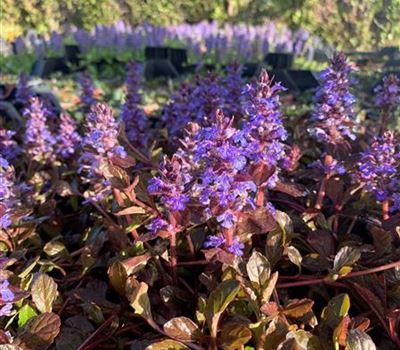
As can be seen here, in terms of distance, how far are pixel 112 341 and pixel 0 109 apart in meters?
2.19

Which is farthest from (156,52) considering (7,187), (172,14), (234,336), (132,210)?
(234,336)

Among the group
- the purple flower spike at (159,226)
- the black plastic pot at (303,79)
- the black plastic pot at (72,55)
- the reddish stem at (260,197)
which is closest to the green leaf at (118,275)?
the purple flower spike at (159,226)

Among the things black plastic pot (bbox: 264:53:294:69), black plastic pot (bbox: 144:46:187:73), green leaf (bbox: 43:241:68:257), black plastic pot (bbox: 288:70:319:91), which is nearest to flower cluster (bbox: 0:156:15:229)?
green leaf (bbox: 43:241:68:257)

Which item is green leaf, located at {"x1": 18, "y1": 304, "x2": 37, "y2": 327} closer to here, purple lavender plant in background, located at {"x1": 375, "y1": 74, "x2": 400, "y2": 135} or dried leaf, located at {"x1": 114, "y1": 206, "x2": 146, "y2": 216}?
dried leaf, located at {"x1": 114, "y1": 206, "x2": 146, "y2": 216}

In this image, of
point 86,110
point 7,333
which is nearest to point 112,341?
point 7,333

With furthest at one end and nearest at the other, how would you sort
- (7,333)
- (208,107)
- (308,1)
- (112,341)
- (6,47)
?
1. (308,1)
2. (6,47)
3. (208,107)
4. (112,341)
5. (7,333)

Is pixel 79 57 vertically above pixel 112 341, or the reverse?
pixel 112 341

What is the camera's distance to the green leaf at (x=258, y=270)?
1380 millimetres

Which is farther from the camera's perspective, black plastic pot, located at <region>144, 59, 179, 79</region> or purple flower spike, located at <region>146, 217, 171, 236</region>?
black plastic pot, located at <region>144, 59, 179, 79</region>

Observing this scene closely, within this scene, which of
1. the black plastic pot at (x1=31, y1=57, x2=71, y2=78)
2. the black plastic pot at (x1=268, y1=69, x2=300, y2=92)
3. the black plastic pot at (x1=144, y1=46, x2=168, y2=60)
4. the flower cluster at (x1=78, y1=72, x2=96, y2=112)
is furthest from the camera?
Answer: the black plastic pot at (x1=144, y1=46, x2=168, y2=60)

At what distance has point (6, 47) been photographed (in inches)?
365

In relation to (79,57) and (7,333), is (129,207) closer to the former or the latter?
(7,333)

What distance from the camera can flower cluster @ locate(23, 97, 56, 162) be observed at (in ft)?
7.77

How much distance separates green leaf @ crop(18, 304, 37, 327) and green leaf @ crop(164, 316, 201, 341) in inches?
17.2
